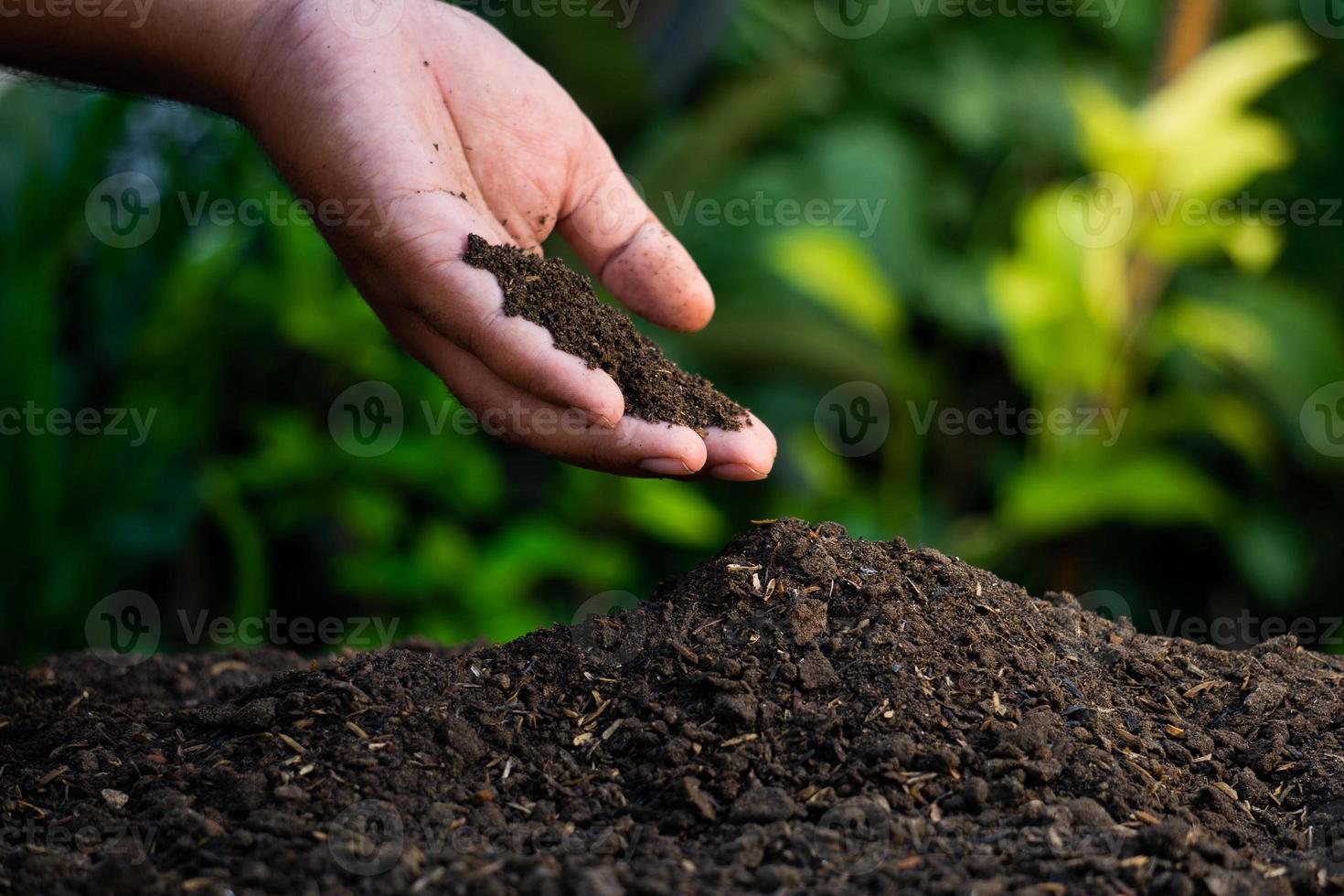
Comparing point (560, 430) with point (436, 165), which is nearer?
point (560, 430)

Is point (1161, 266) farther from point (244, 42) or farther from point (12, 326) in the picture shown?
point (12, 326)

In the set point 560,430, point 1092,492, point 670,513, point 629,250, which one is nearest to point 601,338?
point 560,430

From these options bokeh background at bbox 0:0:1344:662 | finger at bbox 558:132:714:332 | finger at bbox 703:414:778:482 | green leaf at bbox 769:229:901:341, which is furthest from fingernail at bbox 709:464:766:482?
green leaf at bbox 769:229:901:341

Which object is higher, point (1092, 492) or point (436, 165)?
point (1092, 492)

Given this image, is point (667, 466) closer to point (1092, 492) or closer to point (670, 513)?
point (670, 513)

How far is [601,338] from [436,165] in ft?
1.16

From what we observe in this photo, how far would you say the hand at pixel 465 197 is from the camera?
59.6 inches

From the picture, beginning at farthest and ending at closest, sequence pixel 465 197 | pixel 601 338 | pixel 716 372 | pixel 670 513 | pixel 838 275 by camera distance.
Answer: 1. pixel 716 372
2. pixel 838 275
3. pixel 670 513
4. pixel 465 197
5. pixel 601 338

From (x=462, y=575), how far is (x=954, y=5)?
332 cm

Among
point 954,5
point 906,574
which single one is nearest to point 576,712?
point 906,574

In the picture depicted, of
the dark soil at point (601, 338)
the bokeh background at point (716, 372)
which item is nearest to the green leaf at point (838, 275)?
the bokeh background at point (716, 372)

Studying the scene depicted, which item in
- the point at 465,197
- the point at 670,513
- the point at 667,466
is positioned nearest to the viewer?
the point at 667,466

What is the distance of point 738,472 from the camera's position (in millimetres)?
1563

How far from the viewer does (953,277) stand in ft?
14.2
